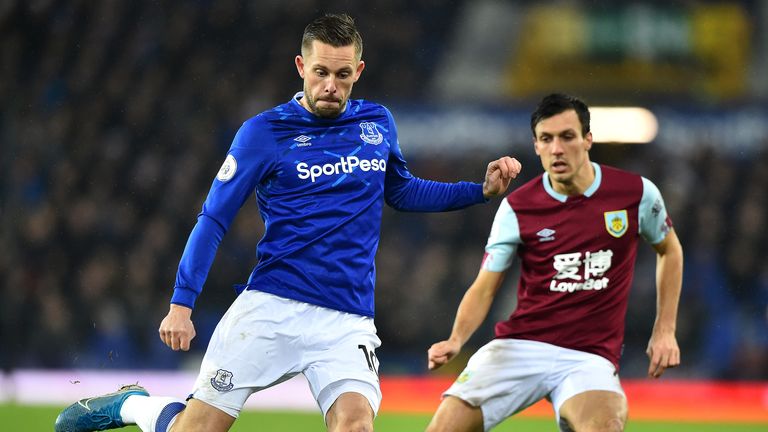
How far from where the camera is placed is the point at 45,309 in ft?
37.5

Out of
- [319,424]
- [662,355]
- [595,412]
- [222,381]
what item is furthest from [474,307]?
[319,424]

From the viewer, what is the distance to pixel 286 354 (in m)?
4.37

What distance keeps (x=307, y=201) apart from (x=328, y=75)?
50cm

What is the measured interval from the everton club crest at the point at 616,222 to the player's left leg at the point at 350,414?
4.57ft

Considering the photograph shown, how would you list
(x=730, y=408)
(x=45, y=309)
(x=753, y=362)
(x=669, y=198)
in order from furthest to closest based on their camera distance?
(x=669, y=198) < (x=45, y=309) < (x=753, y=362) < (x=730, y=408)

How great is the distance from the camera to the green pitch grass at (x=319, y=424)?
7.93m

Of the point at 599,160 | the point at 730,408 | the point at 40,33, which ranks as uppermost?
the point at 40,33

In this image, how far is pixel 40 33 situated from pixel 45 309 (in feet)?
17.7

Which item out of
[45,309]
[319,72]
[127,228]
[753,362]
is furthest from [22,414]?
[753,362]

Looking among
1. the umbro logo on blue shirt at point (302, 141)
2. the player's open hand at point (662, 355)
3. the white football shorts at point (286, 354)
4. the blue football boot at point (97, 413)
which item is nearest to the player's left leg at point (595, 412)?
the player's open hand at point (662, 355)

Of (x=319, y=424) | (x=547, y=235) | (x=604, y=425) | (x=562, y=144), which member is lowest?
(x=319, y=424)

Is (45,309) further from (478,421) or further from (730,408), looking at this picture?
(478,421)

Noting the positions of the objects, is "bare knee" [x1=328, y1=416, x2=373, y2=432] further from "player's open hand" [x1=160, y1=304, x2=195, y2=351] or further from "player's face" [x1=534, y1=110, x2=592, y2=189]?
"player's face" [x1=534, y1=110, x2=592, y2=189]

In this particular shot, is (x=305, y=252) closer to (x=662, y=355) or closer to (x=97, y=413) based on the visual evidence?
(x=97, y=413)
